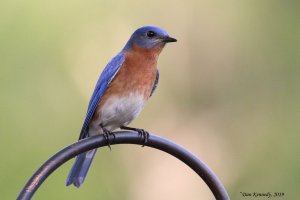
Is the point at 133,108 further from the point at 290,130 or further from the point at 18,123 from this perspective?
the point at 290,130

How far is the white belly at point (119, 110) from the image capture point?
5102mm

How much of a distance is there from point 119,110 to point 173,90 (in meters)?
3.61

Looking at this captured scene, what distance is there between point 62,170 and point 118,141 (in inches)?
142

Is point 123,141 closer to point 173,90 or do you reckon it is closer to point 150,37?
point 150,37

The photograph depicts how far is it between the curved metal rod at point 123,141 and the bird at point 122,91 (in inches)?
41.3

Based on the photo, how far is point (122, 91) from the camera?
17.0 feet

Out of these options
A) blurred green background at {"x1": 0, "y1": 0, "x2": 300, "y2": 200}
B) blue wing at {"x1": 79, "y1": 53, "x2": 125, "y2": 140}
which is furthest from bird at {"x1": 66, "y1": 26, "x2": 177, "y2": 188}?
blurred green background at {"x1": 0, "y1": 0, "x2": 300, "y2": 200}

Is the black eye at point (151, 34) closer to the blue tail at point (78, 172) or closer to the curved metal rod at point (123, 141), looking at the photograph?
the blue tail at point (78, 172)

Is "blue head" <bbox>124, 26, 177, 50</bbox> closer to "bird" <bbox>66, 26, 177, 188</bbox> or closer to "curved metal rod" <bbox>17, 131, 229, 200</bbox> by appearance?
"bird" <bbox>66, 26, 177, 188</bbox>

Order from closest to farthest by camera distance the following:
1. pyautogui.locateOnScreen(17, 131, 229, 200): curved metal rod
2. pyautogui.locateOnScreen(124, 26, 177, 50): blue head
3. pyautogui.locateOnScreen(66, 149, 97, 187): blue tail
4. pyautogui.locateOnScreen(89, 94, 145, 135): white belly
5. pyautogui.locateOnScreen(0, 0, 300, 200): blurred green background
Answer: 1. pyautogui.locateOnScreen(17, 131, 229, 200): curved metal rod
2. pyautogui.locateOnScreen(66, 149, 97, 187): blue tail
3. pyautogui.locateOnScreen(89, 94, 145, 135): white belly
4. pyautogui.locateOnScreen(124, 26, 177, 50): blue head
5. pyautogui.locateOnScreen(0, 0, 300, 200): blurred green background

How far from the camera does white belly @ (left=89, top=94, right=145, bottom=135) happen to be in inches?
201

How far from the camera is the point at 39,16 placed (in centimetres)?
770

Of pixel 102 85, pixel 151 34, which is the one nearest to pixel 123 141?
pixel 102 85

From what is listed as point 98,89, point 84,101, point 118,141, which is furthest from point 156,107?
point 118,141
